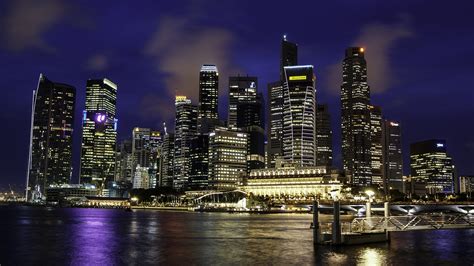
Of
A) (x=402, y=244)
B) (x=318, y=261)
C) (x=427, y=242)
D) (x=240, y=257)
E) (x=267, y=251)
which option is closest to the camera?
(x=318, y=261)

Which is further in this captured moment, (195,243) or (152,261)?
(195,243)

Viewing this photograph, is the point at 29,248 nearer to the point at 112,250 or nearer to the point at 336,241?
the point at 112,250

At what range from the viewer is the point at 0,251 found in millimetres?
60062

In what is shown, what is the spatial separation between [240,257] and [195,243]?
54.4 ft

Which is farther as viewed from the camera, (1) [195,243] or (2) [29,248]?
(1) [195,243]

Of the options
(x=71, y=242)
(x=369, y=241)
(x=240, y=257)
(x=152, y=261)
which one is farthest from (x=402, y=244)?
(x=71, y=242)

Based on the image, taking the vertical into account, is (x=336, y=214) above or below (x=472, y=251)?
above

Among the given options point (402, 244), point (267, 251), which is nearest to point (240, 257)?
point (267, 251)

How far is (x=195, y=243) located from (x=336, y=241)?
65.3 ft

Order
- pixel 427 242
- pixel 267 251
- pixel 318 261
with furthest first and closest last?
pixel 427 242
pixel 267 251
pixel 318 261

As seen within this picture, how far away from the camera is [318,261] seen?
50.3 metres

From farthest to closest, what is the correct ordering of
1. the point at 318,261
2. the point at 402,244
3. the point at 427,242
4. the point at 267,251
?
1. the point at 427,242
2. the point at 402,244
3. the point at 267,251
4. the point at 318,261

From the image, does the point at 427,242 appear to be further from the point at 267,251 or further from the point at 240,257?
the point at 240,257

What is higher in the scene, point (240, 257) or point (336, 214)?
point (336, 214)
